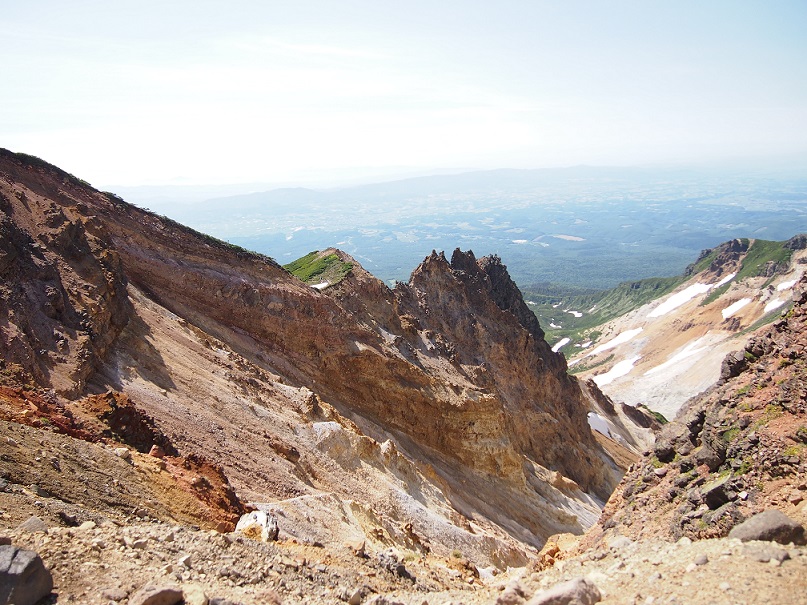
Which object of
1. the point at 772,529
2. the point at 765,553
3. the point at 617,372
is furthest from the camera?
the point at 617,372

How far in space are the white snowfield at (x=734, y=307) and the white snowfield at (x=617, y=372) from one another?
64.5 feet

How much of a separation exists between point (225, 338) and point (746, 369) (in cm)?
2325

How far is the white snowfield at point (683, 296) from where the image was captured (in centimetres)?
14975

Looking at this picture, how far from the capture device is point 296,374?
3091cm

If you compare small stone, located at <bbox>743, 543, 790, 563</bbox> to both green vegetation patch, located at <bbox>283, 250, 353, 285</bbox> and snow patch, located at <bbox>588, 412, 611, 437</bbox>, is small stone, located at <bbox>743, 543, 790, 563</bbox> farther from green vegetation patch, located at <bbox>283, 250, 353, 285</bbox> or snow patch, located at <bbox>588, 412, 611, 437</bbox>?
snow patch, located at <bbox>588, 412, 611, 437</bbox>

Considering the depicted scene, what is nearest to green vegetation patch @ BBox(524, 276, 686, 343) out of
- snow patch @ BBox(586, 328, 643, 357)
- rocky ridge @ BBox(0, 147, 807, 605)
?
snow patch @ BBox(586, 328, 643, 357)

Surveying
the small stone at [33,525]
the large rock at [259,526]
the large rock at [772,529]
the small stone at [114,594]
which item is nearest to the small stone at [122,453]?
the large rock at [259,526]

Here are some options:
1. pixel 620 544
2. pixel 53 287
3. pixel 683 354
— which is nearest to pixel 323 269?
pixel 53 287

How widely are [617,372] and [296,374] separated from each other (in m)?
104

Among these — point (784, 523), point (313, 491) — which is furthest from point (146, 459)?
point (784, 523)

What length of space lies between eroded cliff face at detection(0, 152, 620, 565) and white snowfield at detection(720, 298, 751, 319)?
8511 cm

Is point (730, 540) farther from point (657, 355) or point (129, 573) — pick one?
point (657, 355)

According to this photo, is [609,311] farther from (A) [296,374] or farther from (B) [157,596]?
(B) [157,596]

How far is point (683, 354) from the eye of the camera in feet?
374
